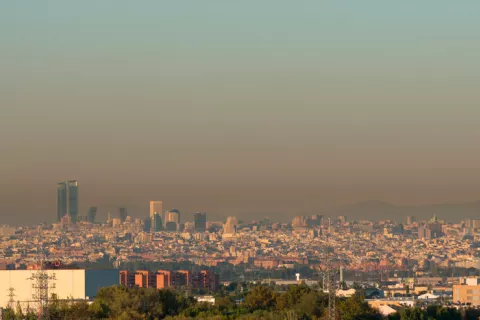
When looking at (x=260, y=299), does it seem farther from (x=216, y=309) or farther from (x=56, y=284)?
(x=56, y=284)

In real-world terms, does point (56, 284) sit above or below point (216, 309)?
above

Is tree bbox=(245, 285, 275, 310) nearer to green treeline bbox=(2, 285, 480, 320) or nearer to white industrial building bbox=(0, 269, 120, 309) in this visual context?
green treeline bbox=(2, 285, 480, 320)

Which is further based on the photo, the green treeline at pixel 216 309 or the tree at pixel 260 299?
the tree at pixel 260 299

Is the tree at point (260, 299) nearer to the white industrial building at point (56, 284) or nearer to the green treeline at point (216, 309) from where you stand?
the green treeline at point (216, 309)

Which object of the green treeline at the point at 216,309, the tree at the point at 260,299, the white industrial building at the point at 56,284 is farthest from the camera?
the white industrial building at the point at 56,284

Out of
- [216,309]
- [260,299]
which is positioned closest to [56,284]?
[260,299]

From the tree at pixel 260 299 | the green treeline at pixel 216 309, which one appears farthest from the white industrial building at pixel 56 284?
the green treeline at pixel 216 309

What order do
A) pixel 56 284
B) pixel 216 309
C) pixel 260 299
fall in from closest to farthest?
pixel 216 309
pixel 260 299
pixel 56 284

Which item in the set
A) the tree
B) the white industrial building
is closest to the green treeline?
the tree

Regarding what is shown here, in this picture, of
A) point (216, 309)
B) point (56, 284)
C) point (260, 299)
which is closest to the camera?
point (216, 309)

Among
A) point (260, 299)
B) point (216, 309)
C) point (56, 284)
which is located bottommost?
point (260, 299)
